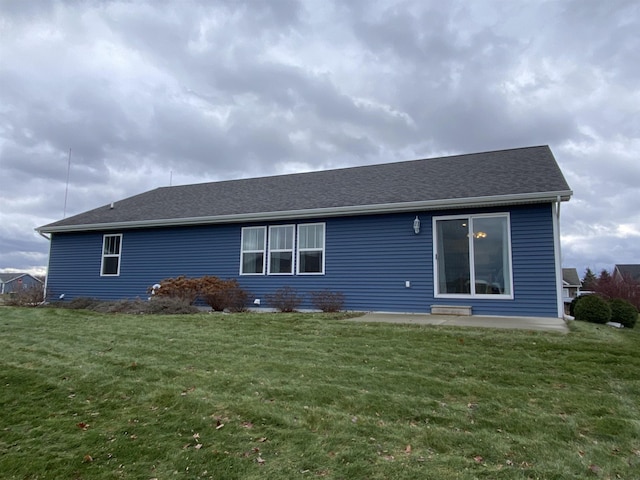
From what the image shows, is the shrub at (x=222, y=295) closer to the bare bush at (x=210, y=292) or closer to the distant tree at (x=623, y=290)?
the bare bush at (x=210, y=292)

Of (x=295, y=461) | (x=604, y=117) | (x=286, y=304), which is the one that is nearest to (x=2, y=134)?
(x=286, y=304)

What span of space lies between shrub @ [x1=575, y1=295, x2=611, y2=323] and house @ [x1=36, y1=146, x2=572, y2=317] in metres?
1.73

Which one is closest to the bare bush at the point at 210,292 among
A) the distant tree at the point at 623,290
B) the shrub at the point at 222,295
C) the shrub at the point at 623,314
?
the shrub at the point at 222,295

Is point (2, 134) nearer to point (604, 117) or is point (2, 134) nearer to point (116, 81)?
point (116, 81)

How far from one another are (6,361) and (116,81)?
12607 mm

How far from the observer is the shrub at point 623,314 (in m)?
10.4

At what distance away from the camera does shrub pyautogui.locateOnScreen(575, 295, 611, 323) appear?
9742 mm

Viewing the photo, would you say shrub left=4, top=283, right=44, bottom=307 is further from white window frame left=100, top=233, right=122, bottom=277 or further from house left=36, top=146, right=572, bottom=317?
white window frame left=100, top=233, right=122, bottom=277

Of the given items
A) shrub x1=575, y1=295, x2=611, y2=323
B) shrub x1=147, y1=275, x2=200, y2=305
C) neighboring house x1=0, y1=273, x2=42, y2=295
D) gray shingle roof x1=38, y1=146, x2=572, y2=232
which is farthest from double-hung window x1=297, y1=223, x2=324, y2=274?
neighboring house x1=0, y1=273, x2=42, y2=295

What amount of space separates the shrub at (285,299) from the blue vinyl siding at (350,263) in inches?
8.7

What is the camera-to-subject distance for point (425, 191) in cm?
1053

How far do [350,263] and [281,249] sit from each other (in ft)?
Answer: 6.87

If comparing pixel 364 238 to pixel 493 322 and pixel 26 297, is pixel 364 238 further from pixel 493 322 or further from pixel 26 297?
pixel 26 297

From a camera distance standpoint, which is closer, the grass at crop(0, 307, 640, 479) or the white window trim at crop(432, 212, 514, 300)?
the grass at crop(0, 307, 640, 479)
